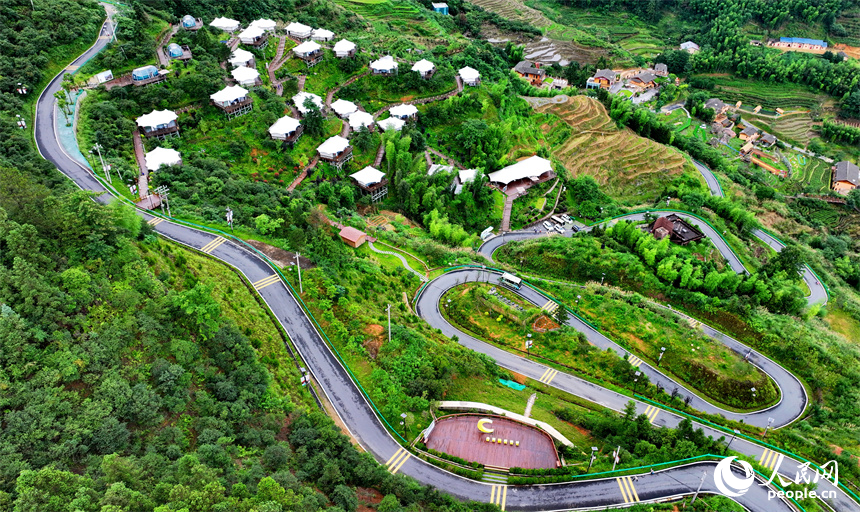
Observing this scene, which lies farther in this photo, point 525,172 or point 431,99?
point 431,99

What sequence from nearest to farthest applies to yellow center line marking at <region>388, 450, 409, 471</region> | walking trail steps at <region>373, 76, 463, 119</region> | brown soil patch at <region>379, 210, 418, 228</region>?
1. yellow center line marking at <region>388, 450, 409, 471</region>
2. brown soil patch at <region>379, 210, 418, 228</region>
3. walking trail steps at <region>373, 76, 463, 119</region>

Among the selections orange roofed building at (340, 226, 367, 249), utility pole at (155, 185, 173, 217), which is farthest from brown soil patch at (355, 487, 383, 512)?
utility pole at (155, 185, 173, 217)

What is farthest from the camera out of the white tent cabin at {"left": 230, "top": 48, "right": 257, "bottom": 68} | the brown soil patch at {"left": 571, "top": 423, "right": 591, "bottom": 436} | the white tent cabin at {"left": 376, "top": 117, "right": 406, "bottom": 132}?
the white tent cabin at {"left": 376, "top": 117, "right": 406, "bottom": 132}

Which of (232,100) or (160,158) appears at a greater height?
(232,100)

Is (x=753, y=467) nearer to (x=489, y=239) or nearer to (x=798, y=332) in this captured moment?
(x=798, y=332)

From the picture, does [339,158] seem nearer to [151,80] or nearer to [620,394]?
[151,80]

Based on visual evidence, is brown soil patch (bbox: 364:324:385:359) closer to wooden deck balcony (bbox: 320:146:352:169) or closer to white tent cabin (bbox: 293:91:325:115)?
wooden deck balcony (bbox: 320:146:352:169)

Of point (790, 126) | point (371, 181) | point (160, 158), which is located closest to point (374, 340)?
point (371, 181)
